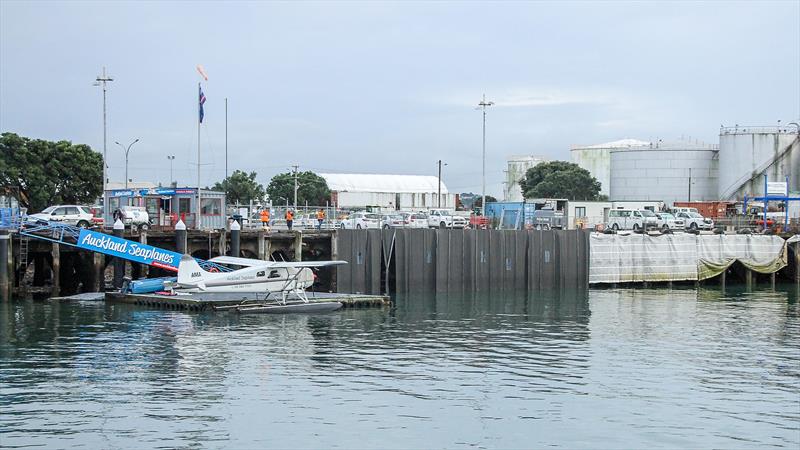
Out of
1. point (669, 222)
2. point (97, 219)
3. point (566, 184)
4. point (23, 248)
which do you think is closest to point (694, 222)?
point (669, 222)

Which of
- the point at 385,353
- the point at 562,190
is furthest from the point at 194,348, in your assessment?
the point at 562,190

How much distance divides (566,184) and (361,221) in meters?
76.2

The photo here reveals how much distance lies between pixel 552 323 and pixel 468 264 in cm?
1593

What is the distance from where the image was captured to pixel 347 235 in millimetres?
60469

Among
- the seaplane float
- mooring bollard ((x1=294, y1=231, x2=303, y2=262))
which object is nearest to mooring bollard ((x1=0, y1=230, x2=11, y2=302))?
the seaplane float

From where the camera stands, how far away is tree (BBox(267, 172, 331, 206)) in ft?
464

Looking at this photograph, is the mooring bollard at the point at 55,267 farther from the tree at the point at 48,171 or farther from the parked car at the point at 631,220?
the parked car at the point at 631,220

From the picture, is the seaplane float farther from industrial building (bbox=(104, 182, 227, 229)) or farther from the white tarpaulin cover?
the white tarpaulin cover

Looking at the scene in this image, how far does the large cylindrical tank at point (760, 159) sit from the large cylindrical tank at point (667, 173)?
7.24 meters

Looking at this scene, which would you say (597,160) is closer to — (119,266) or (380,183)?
(380,183)

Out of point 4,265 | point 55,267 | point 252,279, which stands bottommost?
point 252,279

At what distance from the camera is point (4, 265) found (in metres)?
50.8

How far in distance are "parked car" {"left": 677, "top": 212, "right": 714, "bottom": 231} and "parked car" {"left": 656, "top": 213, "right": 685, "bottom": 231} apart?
78cm

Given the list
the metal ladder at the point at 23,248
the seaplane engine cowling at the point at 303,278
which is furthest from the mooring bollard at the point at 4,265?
the seaplane engine cowling at the point at 303,278
